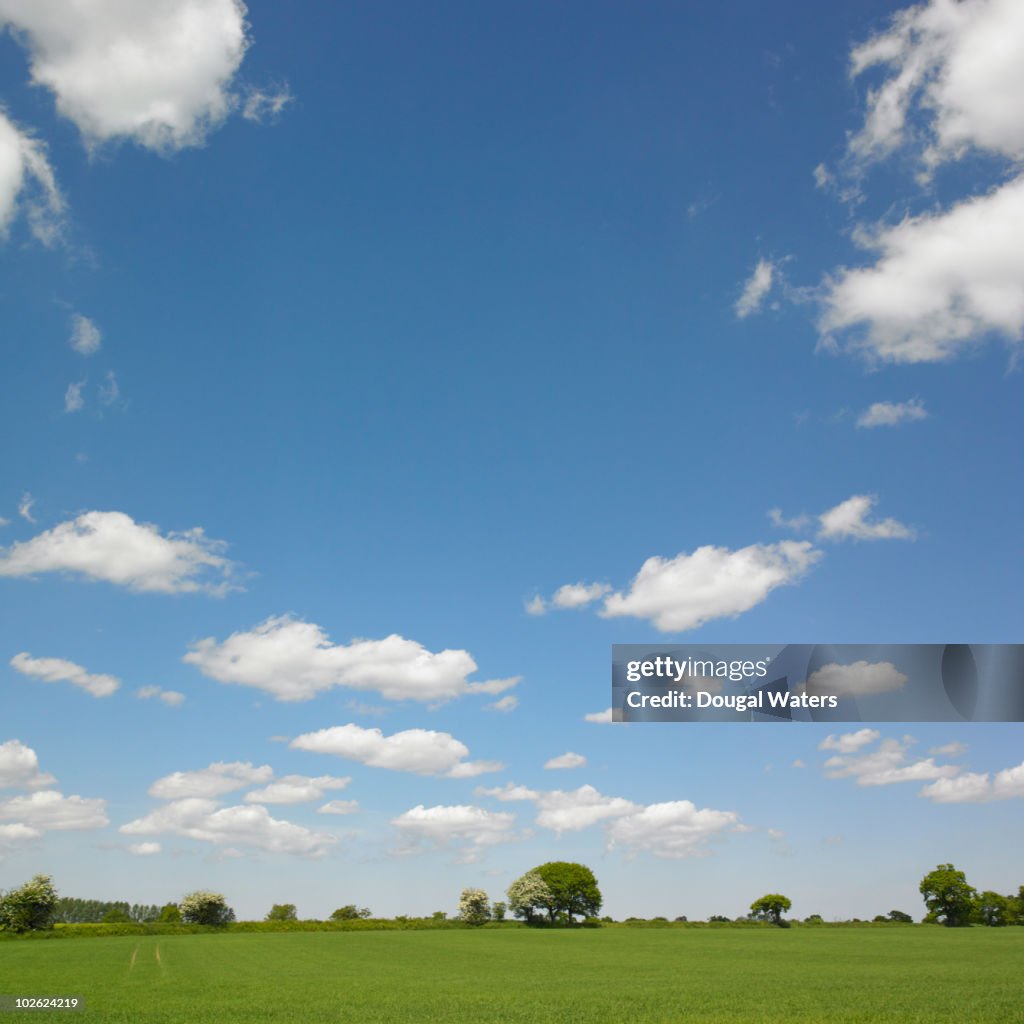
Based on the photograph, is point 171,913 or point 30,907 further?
point 171,913

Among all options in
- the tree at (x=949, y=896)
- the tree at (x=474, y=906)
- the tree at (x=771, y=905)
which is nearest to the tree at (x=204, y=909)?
the tree at (x=474, y=906)

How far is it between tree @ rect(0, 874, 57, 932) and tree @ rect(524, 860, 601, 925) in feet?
288

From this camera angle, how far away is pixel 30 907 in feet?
410

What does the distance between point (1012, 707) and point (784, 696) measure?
12948 mm

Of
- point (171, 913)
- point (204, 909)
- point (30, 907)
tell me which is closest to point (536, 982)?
point (30, 907)

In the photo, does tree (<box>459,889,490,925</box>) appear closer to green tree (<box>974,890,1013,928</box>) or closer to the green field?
the green field

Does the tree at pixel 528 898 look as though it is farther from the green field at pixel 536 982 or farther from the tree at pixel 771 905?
the green field at pixel 536 982

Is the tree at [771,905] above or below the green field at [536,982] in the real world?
below

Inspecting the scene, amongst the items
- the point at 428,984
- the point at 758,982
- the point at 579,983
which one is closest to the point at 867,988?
the point at 758,982

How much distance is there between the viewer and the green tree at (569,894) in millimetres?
168750

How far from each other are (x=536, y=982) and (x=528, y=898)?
127 metres

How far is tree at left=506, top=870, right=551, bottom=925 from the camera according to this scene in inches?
6580

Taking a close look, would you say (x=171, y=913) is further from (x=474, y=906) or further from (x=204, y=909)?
(x=474, y=906)

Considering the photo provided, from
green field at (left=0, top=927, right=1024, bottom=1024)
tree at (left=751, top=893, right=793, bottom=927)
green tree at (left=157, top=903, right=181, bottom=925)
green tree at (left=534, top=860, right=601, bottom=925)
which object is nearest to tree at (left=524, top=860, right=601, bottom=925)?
green tree at (left=534, top=860, right=601, bottom=925)
